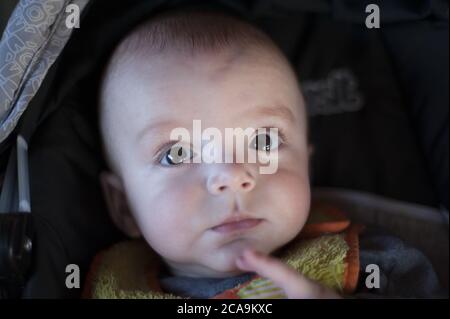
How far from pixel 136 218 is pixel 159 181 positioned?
13cm

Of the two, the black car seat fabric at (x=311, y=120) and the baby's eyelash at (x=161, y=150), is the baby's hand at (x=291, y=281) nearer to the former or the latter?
the baby's eyelash at (x=161, y=150)

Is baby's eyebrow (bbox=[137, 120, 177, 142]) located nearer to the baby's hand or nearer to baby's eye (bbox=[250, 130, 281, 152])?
baby's eye (bbox=[250, 130, 281, 152])

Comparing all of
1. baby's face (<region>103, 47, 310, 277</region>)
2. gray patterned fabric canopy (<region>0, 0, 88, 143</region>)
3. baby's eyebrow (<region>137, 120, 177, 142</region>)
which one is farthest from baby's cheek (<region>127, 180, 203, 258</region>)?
gray patterned fabric canopy (<region>0, 0, 88, 143</region>)

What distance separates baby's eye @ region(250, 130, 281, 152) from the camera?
1.18 metres

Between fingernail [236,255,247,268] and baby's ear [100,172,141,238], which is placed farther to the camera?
baby's ear [100,172,141,238]

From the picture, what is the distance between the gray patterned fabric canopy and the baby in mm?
171

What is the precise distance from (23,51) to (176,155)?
0.33 m

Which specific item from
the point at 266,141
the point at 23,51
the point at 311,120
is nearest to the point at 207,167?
the point at 266,141

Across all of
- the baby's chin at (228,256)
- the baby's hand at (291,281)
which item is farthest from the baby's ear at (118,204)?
the baby's hand at (291,281)

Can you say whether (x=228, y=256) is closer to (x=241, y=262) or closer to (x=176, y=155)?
(x=241, y=262)

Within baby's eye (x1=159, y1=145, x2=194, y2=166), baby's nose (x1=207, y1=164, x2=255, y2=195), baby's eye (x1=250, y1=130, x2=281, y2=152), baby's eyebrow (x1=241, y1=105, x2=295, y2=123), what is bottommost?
baby's nose (x1=207, y1=164, x2=255, y2=195)

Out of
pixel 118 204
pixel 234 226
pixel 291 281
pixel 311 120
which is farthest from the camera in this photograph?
pixel 311 120

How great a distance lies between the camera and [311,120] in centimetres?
156
